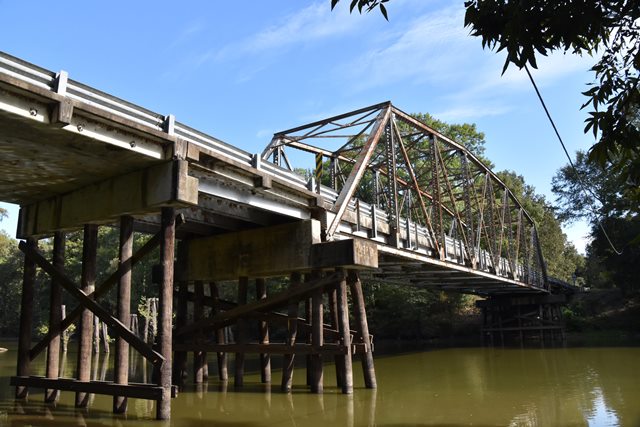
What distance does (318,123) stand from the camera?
2080cm

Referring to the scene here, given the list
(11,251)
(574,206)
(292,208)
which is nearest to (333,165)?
(292,208)

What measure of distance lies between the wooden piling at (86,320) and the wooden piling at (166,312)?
1999 mm

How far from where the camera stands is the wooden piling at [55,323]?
12508 millimetres

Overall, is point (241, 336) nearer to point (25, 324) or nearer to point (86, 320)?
point (86, 320)

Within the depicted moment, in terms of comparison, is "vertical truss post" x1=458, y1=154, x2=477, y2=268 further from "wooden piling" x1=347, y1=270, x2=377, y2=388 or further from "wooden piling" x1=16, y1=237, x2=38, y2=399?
"wooden piling" x1=16, y1=237, x2=38, y2=399

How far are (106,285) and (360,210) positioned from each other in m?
8.16

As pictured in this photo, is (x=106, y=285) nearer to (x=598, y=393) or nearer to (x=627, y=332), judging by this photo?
(x=598, y=393)

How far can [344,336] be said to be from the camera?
14141 millimetres

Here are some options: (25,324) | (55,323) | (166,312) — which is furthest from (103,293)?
(25,324)

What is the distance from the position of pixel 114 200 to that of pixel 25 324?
14.0 feet

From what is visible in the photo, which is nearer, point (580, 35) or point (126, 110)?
point (580, 35)

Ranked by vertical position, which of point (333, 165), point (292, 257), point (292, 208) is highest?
point (333, 165)

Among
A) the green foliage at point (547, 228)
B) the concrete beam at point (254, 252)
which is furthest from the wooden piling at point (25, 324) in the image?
the green foliage at point (547, 228)

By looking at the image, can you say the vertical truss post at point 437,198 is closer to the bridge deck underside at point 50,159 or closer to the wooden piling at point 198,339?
the wooden piling at point 198,339
